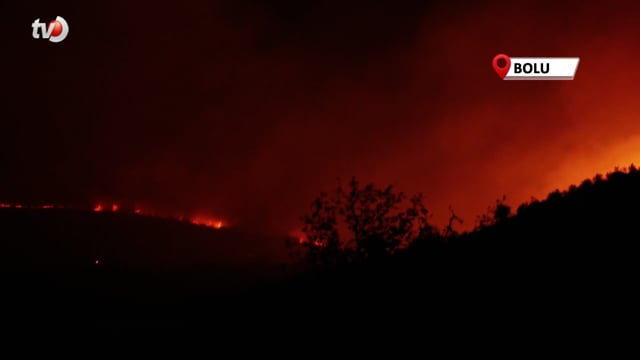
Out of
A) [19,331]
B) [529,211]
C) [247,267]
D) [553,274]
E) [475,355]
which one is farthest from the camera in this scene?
[247,267]

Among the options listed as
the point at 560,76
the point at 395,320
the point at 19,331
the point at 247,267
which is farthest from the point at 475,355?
the point at 247,267

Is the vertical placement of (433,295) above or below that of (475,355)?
above

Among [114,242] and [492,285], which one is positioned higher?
[114,242]

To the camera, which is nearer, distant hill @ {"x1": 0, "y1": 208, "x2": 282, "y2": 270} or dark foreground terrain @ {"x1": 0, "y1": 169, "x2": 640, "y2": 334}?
dark foreground terrain @ {"x1": 0, "y1": 169, "x2": 640, "y2": 334}

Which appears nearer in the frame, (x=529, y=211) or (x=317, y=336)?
(x=317, y=336)

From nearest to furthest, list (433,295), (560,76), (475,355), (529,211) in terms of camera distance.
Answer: (475,355)
(433,295)
(529,211)
(560,76)

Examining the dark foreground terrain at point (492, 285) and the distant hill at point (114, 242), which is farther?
the distant hill at point (114, 242)

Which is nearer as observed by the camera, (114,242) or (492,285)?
(492,285)

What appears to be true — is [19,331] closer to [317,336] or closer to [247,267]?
[317,336]

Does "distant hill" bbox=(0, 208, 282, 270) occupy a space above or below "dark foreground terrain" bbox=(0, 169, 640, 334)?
above

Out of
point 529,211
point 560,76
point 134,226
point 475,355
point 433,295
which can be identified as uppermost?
point 134,226

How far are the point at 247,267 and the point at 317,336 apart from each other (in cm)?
9030

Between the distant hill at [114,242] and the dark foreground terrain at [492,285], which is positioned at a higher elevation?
the distant hill at [114,242]

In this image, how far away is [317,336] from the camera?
2586 cm
